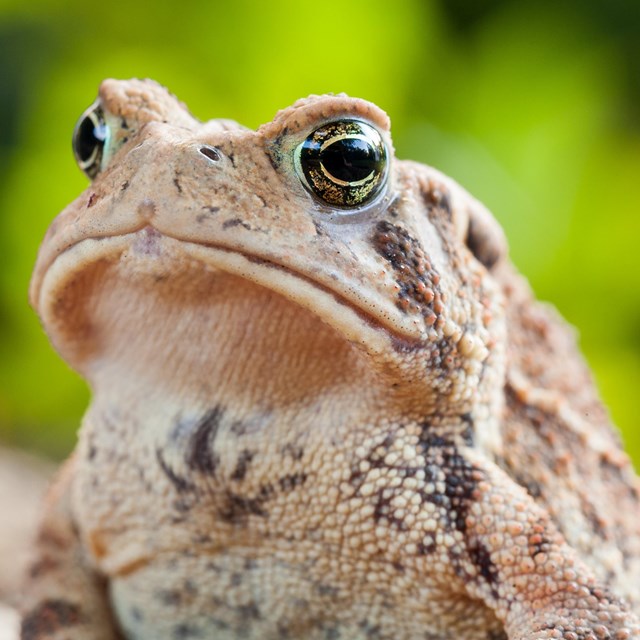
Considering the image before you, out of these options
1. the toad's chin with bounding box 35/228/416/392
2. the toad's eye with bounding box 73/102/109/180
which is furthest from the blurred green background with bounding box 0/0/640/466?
the toad's chin with bounding box 35/228/416/392

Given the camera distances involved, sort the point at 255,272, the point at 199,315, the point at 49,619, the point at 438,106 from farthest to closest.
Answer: the point at 438,106
the point at 49,619
the point at 199,315
the point at 255,272

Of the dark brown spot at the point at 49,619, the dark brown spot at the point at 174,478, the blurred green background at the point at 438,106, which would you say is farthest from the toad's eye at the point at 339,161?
the blurred green background at the point at 438,106

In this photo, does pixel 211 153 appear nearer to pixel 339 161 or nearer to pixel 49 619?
pixel 339 161

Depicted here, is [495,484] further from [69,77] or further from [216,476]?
[69,77]

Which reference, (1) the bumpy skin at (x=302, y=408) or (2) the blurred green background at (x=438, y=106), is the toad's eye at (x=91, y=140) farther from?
(2) the blurred green background at (x=438, y=106)

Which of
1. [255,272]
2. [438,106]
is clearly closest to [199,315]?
[255,272]

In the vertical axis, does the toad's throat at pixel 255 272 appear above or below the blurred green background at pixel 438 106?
below

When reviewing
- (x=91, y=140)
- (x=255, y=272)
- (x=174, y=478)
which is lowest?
(x=174, y=478)
